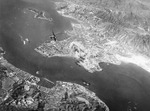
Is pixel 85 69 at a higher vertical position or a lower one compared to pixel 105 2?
lower

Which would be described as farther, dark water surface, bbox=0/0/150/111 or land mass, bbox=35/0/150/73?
land mass, bbox=35/0/150/73

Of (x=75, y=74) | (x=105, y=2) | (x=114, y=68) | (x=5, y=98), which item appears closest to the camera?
(x=5, y=98)

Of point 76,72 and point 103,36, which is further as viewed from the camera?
point 103,36

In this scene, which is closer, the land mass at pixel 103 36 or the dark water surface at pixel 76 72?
the dark water surface at pixel 76 72

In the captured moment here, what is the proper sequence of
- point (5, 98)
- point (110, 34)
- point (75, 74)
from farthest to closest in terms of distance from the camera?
1. point (110, 34)
2. point (75, 74)
3. point (5, 98)

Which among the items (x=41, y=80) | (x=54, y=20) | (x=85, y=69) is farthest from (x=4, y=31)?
(x=85, y=69)

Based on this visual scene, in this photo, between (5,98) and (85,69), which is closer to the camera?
(5,98)

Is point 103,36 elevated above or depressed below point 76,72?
above

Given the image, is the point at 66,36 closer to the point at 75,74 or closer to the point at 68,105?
the point at 75,74
